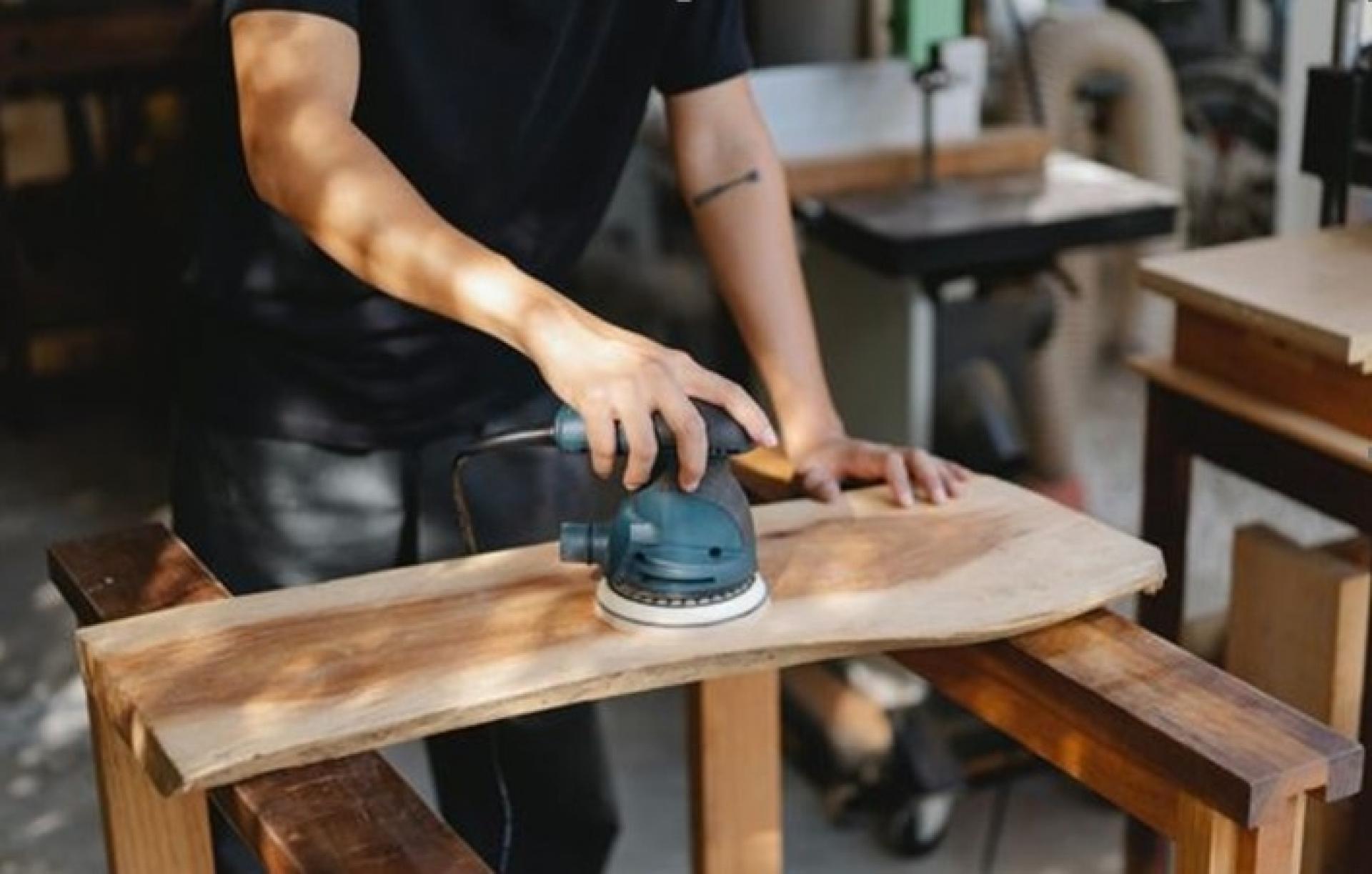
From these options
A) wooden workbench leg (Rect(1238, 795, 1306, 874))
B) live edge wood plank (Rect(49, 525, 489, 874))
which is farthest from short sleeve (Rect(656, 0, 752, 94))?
wooden workbench leg (Rect(1238, 795, 1306, 874))

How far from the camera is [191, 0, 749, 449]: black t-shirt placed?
5.87 feet

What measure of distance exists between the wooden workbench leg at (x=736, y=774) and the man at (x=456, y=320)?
0.37ft

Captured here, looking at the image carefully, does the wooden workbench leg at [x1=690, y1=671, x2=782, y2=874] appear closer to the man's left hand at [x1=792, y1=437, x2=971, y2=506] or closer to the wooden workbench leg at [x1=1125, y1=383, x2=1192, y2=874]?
the man's left hand at [x1=792, y1=437, x2=971, y2=506]

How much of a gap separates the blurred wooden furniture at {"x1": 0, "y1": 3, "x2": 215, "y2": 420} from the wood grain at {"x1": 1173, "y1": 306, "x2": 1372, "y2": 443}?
2755mm

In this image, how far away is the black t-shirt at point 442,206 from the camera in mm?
1790

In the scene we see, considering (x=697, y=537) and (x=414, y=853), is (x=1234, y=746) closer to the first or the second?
(x=697, y=537)

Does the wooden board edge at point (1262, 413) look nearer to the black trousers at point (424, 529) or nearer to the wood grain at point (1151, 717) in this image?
the wood grain at point (1151, 717)

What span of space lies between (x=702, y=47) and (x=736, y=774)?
67 centimetres

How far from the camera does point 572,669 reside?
1467 mm

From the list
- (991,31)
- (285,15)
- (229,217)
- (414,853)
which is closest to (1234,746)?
(414,853)

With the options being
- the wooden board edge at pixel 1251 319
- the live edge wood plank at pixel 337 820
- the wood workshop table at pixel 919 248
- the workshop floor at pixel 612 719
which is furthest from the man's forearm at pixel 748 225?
the workshop floor at pixel 612 719

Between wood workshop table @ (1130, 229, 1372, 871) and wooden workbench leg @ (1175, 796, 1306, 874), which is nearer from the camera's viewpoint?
wooden workbench leg @ (1175, 796, 1306, 874)

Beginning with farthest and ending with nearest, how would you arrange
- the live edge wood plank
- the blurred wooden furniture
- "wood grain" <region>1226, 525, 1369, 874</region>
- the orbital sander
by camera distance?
1. the blurred wooden furniture
2. "wood grain" <region>1226, 525, 1369, 874</region>
3. the orbital sander
4. the live edge wood plank

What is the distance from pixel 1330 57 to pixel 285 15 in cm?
116
